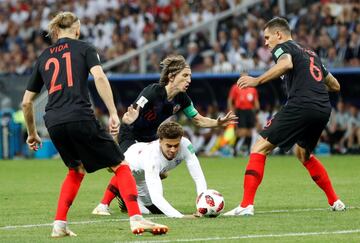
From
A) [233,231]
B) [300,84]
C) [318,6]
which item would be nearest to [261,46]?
[318,6]

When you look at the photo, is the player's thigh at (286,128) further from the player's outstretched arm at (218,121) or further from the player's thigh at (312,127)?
the player's outstretched arm at (218,121)

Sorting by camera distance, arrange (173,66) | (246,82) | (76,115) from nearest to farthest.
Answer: (76,115), (246,82), (173,66)

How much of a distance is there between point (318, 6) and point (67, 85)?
18592 millimetres

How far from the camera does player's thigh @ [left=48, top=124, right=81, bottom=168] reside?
8922 millimetres

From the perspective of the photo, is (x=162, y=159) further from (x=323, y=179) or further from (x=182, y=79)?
(x=323, y=179)

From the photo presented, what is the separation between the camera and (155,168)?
34.7 feet

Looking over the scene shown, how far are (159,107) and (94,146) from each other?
7.75 ft

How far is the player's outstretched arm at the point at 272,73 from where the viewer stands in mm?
10133

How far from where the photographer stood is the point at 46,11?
1286 inches

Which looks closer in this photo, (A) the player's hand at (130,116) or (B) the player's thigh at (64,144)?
(B) the player's thigh at (64,144)

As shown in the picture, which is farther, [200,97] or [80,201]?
[200,97]

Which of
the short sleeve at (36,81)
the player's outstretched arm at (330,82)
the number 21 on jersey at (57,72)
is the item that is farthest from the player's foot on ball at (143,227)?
the player's outstretched arm at (330,82)

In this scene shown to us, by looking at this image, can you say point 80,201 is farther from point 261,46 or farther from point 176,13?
point 176,13

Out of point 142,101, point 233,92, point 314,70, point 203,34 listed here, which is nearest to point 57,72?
point 142,101
